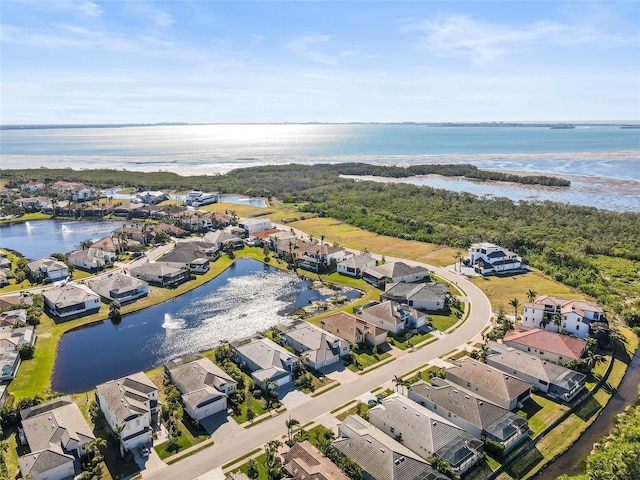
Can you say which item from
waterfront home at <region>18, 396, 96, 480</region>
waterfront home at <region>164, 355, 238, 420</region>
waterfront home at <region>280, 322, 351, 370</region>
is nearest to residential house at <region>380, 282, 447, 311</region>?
waterfront home at <region>280, 322, 351, 370</region>

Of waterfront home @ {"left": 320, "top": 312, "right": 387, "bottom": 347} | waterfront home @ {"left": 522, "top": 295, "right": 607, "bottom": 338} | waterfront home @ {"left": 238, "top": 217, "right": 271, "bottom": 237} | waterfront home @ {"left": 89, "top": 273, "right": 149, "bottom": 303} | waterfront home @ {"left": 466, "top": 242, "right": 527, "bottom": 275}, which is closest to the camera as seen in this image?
waterfront home @ {"left": 320, "top": 312, "right": 387, "bottom": 347}

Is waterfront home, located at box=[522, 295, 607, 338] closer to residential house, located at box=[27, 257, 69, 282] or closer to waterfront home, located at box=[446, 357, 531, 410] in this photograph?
waterfront home, located at box=[446, 357, 531, 410]

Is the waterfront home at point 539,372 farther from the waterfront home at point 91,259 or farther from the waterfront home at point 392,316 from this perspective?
the waterfront home at point 91,259

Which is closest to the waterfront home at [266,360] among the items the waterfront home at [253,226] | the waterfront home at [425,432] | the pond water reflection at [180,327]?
the pond water reflection at [180,327]

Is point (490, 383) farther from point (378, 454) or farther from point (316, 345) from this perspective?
point (316, 345)

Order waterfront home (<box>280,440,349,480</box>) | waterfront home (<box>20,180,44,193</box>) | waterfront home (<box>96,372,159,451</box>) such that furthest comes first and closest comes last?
waterfront home (<box>20,180,44,193</box>)
waterfront home (<box>96,372,159,451</box>)
waterfront home (<box>280,440,349,480</box>)

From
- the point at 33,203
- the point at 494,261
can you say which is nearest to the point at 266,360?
the point at 494,261
